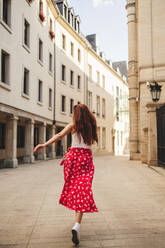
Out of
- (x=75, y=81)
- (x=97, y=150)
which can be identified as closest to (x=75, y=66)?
(x=75, y=81)

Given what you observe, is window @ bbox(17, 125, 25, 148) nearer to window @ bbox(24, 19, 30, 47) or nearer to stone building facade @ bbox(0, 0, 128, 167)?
stone building facade @ bbox(0, 0, 128, 167)

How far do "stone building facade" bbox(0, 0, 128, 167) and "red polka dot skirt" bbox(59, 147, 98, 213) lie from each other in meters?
10.5

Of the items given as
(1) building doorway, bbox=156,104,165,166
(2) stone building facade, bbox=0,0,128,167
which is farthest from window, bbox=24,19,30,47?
(1) building doorway, bbox=156,104,165,166

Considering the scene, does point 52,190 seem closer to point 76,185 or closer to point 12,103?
point 76,185

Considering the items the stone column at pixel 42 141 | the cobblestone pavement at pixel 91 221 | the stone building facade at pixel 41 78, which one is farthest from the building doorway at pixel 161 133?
the stone column at pixel 42 141

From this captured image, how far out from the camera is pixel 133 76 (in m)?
22.0

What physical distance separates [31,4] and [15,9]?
127 inches

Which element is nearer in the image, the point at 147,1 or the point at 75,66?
the point at 147,1

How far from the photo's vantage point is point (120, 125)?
46562mm

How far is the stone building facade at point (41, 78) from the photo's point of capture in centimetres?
1471

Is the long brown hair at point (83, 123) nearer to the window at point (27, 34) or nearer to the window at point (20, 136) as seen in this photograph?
the window at point (27, 34)

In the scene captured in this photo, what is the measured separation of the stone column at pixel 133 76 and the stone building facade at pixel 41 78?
647cm

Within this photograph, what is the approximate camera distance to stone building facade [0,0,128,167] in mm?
14711

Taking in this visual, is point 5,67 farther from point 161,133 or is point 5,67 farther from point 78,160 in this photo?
point 78,160
